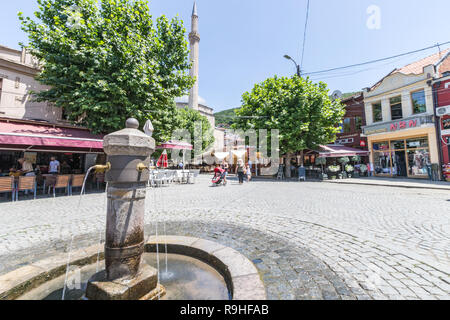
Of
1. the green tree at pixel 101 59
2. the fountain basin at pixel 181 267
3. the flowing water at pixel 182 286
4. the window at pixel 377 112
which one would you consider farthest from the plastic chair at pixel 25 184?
the window at pixel 377 112

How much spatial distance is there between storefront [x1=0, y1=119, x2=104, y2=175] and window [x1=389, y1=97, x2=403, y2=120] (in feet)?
75.9

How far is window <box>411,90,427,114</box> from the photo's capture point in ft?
50.9

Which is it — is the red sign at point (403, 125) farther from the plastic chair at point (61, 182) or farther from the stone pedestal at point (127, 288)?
the plastic chair at point (61, 182)

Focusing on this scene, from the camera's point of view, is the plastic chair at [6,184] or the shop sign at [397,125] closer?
the plastic chair at [6,184]

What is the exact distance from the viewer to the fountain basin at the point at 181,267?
6.99 feet

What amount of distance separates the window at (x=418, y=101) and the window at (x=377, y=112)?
266cm

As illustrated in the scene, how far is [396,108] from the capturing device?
17453 millimetres

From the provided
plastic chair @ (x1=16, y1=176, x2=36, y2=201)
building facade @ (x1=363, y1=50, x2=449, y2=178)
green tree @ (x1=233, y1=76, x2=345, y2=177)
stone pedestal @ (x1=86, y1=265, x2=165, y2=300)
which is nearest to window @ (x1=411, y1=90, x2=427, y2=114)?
building facade @ (x1=363, y1=50, x2=449, y2=178)

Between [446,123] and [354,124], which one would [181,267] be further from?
[354,124]

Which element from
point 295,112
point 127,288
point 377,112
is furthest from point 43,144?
point 377,112

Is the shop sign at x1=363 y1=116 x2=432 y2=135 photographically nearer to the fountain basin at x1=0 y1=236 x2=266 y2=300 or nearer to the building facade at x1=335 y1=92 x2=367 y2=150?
the building facade at x1=335 y1=92 x2=367 y2=150
